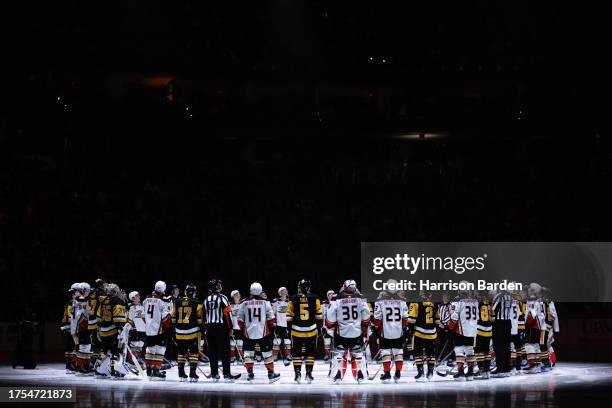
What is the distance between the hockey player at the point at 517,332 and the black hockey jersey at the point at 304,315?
5.60 metres

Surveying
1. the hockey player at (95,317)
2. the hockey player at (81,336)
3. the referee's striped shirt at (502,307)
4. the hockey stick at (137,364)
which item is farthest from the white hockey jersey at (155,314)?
the referee's striped shirt at (502,307)

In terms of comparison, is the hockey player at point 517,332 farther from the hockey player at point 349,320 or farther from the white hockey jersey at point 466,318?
the hockey player at point 349,320

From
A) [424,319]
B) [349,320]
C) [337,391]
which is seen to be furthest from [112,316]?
[424,319]

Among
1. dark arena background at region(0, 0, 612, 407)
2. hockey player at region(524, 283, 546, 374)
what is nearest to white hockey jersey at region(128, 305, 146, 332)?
hockey player at region(524, 283, 546, 374)

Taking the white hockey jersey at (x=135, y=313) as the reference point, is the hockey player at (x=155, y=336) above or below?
below

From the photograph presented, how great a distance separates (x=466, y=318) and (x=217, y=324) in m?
5.75

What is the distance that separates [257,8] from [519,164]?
44.9 ft

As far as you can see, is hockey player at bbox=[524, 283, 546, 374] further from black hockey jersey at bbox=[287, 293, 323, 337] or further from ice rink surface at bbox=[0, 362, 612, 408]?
black hockey jersey at bbox=[287, 293, 323, 337]

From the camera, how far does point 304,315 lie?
20.3 metres

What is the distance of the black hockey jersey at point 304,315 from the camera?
2034 centimetres

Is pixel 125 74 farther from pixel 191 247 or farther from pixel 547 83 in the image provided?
pixel 547 83

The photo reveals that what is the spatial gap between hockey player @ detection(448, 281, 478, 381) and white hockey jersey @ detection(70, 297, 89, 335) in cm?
909

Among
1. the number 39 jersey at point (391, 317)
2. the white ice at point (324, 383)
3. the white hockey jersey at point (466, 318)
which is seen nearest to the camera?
the white ice at point (324, 383)

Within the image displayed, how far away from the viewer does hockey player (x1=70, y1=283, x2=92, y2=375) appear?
75.9ft
